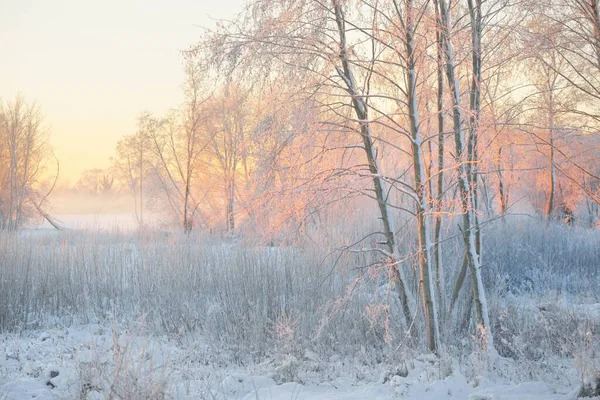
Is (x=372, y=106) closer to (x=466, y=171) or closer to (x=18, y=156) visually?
(x=466, y=171)

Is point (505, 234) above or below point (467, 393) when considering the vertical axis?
above

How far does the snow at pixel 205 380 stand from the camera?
468cm

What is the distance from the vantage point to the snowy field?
5219mm

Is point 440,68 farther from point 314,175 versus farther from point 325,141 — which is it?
point 314,175

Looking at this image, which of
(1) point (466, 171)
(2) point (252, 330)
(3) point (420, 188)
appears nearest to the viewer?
(3) point (420, 188)

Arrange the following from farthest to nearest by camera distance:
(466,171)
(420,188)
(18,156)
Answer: (18,156) → (466,171) → (420,188)

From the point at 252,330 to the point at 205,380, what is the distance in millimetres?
1760

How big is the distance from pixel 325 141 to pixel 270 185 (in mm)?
815

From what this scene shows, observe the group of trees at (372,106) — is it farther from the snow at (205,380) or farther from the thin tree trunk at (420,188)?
the snow at (205,380)

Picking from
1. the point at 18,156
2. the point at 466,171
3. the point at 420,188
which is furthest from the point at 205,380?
the point at 18,156

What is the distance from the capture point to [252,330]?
7.70 m

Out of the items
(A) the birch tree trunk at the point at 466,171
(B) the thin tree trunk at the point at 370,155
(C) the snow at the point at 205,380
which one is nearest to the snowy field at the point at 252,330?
(C) the snow at the point at 205,380

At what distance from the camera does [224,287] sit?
31.5 feet

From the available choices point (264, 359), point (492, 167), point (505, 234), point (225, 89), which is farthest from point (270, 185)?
point (505, 234)
